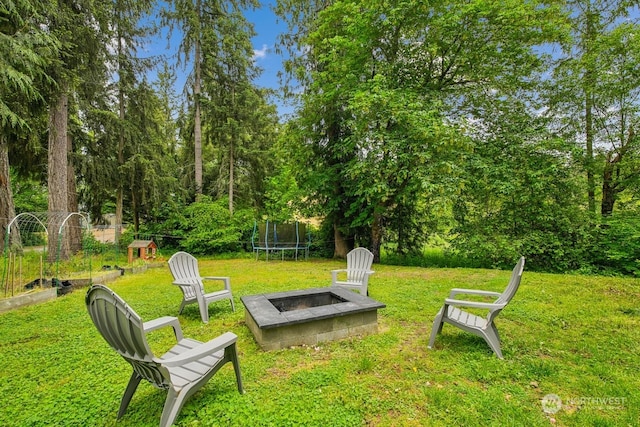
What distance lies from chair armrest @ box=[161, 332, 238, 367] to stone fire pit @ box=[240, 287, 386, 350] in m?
0.80

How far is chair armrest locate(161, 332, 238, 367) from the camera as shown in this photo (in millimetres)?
1779

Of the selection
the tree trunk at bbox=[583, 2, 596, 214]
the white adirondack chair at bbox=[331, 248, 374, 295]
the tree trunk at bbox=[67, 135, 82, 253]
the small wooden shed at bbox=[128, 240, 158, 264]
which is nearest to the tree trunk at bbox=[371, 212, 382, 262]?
the white adirondack chair at bbox=[331, 248, 374, 295]


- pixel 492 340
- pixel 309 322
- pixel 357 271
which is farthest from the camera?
pixel 357 271

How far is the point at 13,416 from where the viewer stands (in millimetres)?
2037

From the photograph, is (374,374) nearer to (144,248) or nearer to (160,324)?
(160,324)

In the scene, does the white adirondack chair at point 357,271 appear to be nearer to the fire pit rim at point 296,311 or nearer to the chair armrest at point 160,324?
the fire pit rim at point 296,311

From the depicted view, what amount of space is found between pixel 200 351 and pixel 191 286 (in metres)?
2.21

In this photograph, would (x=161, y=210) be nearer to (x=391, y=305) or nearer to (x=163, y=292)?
(x=163, y=292)

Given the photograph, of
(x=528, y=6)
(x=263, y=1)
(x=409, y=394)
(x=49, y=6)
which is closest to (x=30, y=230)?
(x=49, y=6)

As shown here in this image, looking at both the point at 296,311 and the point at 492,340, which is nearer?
the point at 492,340

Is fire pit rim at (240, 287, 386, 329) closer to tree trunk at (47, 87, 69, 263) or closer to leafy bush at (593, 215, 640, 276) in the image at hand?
tree trunk at (47, 87, 69, 263)

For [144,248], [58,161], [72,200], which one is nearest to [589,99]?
[144,248]

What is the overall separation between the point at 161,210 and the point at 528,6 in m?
13.6

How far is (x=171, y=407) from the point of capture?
5.94 feet
